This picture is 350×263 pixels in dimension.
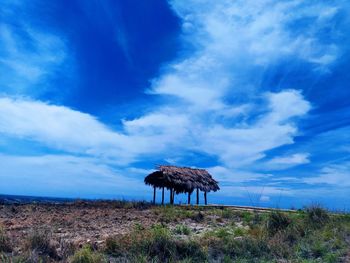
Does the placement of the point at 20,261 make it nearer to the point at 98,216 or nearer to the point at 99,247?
the point at 99,247

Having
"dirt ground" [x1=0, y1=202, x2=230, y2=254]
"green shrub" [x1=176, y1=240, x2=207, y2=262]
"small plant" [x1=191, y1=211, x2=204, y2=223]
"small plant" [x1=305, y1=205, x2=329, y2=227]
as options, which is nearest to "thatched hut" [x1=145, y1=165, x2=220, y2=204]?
"dirt ground" [x1=0, y1=202, x2=230, y2=254]

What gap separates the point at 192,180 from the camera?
28438mm

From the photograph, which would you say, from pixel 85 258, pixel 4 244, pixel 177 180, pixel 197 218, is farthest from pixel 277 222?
pixel 177 180

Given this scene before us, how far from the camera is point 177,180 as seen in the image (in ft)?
88.0

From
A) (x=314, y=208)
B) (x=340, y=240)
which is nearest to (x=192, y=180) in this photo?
(x=314, y=208)

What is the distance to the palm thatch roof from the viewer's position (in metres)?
26.8

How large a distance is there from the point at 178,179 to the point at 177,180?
0.59 ft

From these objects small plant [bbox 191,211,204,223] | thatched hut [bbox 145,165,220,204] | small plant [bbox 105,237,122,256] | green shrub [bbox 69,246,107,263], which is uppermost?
thatched hut [bbox 145,165,220,204]

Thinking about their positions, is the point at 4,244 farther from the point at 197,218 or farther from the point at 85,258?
the point at 197,218

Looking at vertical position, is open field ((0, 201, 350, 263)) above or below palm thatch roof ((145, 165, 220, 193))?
below

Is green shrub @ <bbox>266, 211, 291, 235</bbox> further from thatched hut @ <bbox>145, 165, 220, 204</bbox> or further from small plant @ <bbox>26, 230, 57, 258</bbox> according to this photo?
thatched hut @ <bbox>145, 165, 220, 204</bbox>

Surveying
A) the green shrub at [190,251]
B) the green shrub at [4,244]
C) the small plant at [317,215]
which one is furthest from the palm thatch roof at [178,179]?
the green shrub at [4,244]

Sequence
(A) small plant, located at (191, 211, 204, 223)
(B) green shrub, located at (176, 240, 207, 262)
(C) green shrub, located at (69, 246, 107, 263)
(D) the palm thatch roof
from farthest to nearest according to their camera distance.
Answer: (D) the palm thatch roof < (A) small plant, located at (191, 211, 204, 223) < (B) green shrub, located at (176, 240, 207, 262) < (C) green shrub, located at (69, 246, 107, 263)

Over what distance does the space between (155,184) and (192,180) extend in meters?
2.87
